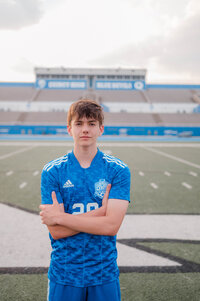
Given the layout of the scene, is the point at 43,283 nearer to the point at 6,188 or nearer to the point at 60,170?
the point at 60,170

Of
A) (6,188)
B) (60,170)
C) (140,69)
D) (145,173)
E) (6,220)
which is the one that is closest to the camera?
(60,170)

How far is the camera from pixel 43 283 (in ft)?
8.38

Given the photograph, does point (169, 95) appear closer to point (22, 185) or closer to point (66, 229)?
point (22, 185)

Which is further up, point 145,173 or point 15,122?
point 15,122

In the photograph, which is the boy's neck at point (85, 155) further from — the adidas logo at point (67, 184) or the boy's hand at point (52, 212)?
the boy's hand at point (52, 212)

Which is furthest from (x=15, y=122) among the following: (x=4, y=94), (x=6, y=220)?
(x=6, y=220)

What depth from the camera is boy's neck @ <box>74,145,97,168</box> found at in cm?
161

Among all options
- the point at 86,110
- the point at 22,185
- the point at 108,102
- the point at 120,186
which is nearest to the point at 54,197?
the point at 120,186

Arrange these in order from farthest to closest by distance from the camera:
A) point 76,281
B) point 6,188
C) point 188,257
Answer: point 6,188, point 188,257, point 76,281

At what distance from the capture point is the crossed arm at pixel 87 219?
1519 millimetres

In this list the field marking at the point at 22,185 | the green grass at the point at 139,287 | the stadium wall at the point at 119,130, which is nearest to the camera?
the green grass at the point at 139,287

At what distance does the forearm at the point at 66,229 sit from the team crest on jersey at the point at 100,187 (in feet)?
0.31

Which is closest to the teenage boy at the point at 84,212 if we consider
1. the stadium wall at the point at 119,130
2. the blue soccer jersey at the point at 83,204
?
the blue soccer jersey at the point at 83,204

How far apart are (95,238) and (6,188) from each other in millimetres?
5198
